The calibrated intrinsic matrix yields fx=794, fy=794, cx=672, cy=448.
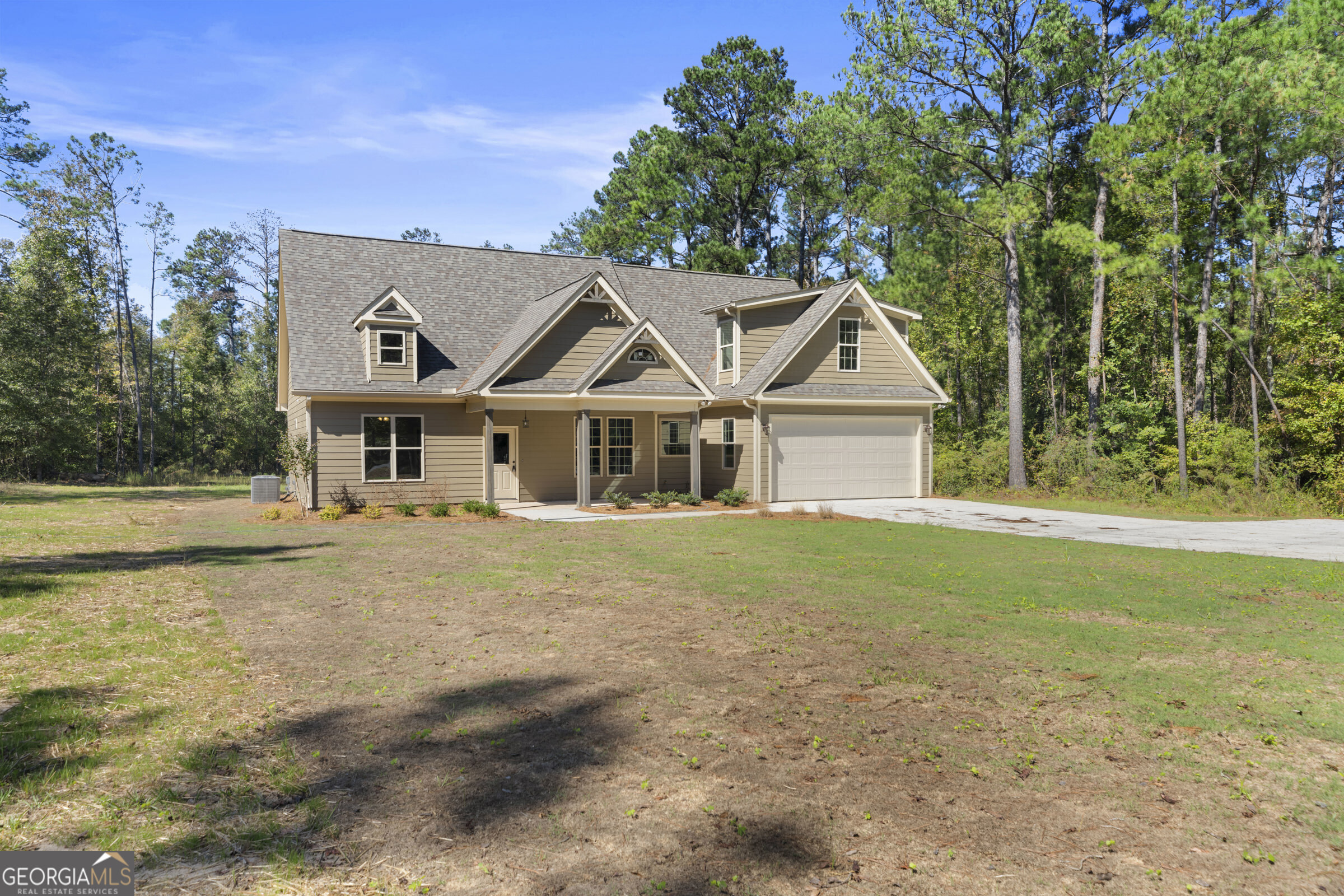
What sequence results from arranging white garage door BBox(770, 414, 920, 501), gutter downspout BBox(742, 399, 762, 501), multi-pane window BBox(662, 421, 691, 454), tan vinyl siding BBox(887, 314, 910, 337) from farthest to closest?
tan vinyl siding BBox(887, 314, 910, 337)
multi-pane window BBox(662, 421, 691, 454)
white garage door BBox(770, 414, 920, 501)
gutter downspout BBox(742, 399, 762, 501)

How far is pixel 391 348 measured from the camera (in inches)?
832

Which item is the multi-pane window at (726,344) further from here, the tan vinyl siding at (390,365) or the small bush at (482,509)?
the tan vinyl siding at (390,365)

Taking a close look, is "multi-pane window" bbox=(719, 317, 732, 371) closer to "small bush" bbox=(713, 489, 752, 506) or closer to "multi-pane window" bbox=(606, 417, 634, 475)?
"multi-pane window" bbox=(606, 417, 634, 475)

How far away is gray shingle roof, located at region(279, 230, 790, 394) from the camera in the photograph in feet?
69.4

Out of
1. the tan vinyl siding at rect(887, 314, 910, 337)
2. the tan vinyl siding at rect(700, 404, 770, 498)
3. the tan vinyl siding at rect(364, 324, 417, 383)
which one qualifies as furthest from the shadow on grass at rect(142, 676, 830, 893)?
the tan vinyl siding at rect(887, 314, 910, 337)

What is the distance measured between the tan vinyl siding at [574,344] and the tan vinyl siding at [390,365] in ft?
9.52

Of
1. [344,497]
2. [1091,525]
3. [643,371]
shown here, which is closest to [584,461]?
[643,371]

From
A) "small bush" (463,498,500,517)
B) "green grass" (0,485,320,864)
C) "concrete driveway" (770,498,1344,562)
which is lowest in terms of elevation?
"concrete driveway" (770,498,1344,562)

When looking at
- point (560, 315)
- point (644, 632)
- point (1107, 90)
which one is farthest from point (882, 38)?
point (644, 632)

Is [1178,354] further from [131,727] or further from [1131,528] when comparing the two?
[131,727]

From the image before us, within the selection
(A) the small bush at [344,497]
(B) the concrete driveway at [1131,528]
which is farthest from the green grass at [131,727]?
(B) the concrete driveway at [1131,528]

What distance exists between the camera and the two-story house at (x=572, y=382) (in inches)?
818

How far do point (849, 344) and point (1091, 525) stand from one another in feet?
30.3

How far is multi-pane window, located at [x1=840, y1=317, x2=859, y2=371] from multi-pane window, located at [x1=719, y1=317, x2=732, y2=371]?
11.0 feet
